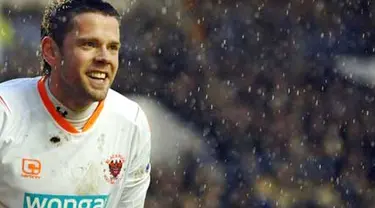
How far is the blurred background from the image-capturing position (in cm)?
638

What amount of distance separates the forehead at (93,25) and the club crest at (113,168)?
435mm

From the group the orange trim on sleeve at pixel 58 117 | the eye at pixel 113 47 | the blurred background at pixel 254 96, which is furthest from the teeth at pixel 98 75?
the blurred background at pixel 254 96

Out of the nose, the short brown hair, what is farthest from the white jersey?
the nose

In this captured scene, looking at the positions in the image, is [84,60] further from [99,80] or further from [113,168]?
[113,168]

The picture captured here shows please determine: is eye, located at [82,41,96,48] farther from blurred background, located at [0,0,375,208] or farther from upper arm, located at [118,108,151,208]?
blurred background, located at [0,0,375,208]

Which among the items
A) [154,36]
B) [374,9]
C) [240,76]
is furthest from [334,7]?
[154,36]

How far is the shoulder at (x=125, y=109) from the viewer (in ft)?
11.4

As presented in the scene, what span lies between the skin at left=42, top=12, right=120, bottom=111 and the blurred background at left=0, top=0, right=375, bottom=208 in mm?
3001

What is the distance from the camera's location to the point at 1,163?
126 inches

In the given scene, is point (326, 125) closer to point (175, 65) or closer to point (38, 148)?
point (175, 65)

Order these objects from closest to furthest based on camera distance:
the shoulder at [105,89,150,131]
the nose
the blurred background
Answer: the nose → the shoulder at [105,89,150,131] → the blurred background

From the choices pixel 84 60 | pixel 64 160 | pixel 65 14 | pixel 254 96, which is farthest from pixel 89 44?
pixel 254 96

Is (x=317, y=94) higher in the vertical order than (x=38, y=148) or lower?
lower

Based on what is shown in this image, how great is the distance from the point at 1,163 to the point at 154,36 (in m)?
3.27
